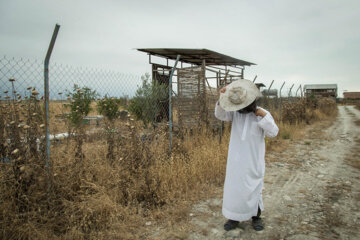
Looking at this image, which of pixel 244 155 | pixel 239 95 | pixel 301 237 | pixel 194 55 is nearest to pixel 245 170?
pixel 244 155

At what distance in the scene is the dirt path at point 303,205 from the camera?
269 cm

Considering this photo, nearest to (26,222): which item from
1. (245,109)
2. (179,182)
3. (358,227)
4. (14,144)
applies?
(14,144)

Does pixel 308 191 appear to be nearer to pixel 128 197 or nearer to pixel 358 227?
pixel 358 227

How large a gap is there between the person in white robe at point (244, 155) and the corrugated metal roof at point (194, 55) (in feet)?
22.1

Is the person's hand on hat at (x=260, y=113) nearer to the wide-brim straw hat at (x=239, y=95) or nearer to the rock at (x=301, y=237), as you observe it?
the wide-brim straw hat at (x=239, y=95)

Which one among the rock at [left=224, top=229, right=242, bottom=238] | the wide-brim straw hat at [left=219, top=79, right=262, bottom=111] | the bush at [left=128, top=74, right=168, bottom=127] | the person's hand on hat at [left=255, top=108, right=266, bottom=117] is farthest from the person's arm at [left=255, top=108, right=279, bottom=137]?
the bush at [left=128, top=74, right=168, bottom=127]

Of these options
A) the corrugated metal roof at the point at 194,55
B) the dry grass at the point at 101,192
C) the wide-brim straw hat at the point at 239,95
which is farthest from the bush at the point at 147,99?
the wide-brim straw hat at the point at 239,95

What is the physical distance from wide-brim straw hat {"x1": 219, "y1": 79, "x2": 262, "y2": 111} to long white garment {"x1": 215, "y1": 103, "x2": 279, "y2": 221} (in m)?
0.24

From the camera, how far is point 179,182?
3760 millimetres

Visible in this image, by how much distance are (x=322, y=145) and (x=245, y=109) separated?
6.66 metres

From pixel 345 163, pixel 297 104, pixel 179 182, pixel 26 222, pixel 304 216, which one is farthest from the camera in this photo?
pixel 297 104

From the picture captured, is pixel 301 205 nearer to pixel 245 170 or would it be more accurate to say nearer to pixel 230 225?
pixel 230 225

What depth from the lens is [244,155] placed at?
262 centimetres

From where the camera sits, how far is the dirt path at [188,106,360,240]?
2688 mm
